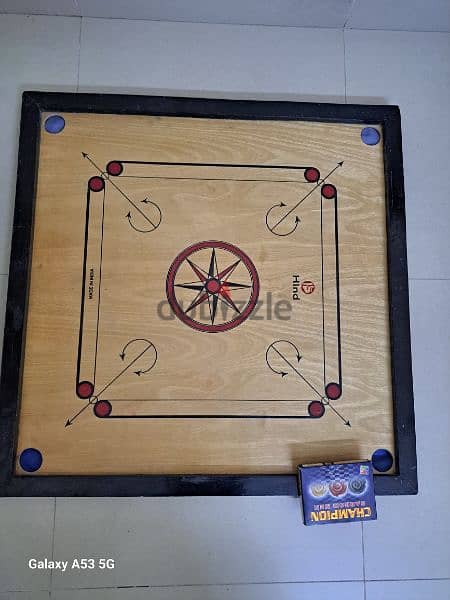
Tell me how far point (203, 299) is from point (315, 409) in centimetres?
41

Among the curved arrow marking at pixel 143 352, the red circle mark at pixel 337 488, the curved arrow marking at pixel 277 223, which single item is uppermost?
the curved arrow marking at pixel 277 223

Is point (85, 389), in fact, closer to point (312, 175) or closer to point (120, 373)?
point (120, 373)

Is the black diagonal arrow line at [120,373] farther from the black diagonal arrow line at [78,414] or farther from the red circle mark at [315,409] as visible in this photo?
the red circle mark at [315,409]

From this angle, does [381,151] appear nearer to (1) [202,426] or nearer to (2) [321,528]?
(1) [202,426]

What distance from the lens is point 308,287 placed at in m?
1.37

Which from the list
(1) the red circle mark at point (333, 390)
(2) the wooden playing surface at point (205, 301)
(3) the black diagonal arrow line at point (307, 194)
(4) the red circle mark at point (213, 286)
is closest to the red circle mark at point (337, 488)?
(2) the wooden playing surface at point (205, 301)

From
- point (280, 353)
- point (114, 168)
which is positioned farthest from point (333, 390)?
point (114, 168)

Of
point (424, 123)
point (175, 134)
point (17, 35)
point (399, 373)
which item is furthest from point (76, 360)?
point (424, 123)

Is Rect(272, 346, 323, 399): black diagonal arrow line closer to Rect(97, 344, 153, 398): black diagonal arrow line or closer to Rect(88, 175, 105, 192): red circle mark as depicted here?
Rect(97, 344, 153, 398): black diagonal arrow line

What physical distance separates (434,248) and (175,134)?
0.80m

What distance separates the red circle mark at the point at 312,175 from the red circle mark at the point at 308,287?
0.29 metres

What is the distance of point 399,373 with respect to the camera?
1.34m

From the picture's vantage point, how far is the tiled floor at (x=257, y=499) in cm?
126

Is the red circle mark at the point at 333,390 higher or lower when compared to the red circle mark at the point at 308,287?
lower
